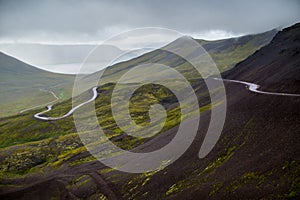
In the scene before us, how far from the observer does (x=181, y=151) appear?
64.5 meters

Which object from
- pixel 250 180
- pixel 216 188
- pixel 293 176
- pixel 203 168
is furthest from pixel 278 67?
pixel 293 176

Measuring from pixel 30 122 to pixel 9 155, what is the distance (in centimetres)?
6408

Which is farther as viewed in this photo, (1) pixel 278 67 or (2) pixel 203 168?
(1) pixel 278 67

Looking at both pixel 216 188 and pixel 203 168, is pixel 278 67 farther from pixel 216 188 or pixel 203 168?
pixel 216 188

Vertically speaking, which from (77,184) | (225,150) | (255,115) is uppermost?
(255,115)

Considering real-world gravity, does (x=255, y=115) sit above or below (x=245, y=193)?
above

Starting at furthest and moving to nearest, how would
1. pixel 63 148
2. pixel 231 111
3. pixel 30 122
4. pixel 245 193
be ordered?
pixel 30 122 < pixel 63 148 < pixel 231 111 < pixel 245 193

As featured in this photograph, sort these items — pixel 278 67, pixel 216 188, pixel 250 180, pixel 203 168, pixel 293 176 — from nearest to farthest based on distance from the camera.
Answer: pixel 293 176
pixel 250 180
pixel 216 188
pixel 203 168
pixel 278 67

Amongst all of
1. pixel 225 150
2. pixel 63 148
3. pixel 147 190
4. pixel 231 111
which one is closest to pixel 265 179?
pixel 225 150

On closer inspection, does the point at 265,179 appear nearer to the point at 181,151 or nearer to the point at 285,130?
the point at 285,130

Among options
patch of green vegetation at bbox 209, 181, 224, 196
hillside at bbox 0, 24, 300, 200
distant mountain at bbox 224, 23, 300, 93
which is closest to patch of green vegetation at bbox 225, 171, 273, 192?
hillside at bbox 0, 24, 300, 200

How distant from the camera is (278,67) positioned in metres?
102

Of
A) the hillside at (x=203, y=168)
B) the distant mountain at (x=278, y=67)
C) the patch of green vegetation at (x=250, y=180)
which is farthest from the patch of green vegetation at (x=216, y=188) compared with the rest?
the distant mountain at (x=278, y=67)

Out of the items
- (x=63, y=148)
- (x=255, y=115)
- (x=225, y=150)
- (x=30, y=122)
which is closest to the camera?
(x=225, y=150)
